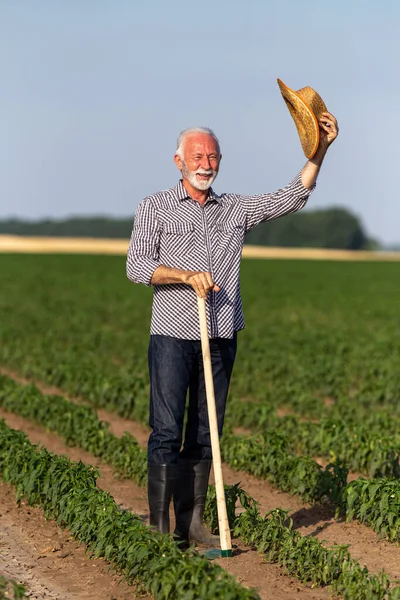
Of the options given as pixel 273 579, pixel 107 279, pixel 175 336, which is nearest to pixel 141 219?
pixel 175 336

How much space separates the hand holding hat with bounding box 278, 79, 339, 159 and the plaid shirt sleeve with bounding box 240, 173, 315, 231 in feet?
0.70

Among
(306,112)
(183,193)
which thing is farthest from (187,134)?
(306,112)

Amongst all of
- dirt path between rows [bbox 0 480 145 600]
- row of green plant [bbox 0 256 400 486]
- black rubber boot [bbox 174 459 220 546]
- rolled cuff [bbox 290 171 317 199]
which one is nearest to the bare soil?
black rubber boot [bbox 174 459 220 546]

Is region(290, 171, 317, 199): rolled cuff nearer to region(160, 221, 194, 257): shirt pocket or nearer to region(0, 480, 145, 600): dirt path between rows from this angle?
region(160, 221, 194, 257): shirt pocket

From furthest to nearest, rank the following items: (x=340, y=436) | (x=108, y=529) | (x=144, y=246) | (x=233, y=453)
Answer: (x=340, y=436) → (x=233, y=453) → (x=108, y=529) → (x=144, y=246)

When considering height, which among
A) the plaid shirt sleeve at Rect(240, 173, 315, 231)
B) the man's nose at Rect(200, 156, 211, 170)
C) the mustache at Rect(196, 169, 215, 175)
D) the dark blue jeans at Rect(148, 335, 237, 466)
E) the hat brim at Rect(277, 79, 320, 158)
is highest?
the hat brim at Rect(277, 79, 320, 158)

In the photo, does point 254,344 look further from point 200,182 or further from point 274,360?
point 200,182

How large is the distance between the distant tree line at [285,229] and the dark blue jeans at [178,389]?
10119 centimetres

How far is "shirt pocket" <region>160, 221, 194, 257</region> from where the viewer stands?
6.26 meters

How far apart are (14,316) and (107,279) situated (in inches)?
731

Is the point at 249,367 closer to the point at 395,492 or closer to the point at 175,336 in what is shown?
the point at 395,492

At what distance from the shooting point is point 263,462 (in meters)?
9.12

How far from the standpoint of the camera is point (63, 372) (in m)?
14.3

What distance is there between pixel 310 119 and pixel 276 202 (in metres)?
0.55
